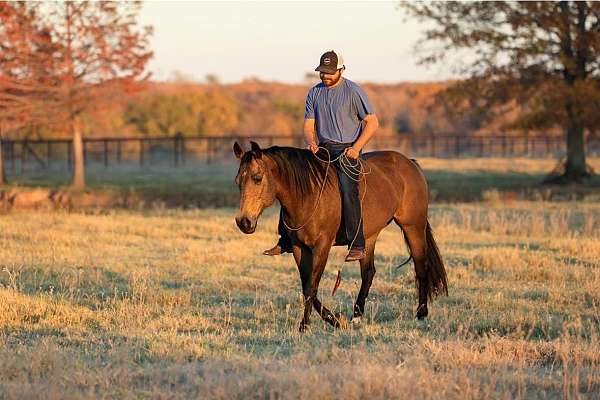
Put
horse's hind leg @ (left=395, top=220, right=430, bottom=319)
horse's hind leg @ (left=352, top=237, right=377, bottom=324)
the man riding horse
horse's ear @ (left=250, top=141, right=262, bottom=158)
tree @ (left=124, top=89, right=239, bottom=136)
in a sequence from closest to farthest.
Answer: horse's ear @ (left=250, top=141, right=262, bottom=158) → the man riding horse → horse's hind leg @ (left=352, top=237, right=377, bottom=324) → horse's hind leg @ (left=395, top=220, right=430, bottom=319) → tree @ (left=124, top=89, right=239, bottom=136)

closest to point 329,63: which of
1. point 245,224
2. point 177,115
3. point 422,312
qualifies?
point 245,224

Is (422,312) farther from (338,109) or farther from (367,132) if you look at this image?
(338,109)

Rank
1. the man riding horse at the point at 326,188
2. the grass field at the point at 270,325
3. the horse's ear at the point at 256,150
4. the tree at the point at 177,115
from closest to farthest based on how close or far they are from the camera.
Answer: the grass field at the point at 270,325
the horse's ear at the point at 256,150
the man riding horse at the point at 326,188
the tree at the point at 177,115

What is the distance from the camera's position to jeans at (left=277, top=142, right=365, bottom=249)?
9617 mm

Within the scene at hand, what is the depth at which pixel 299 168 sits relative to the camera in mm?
9273

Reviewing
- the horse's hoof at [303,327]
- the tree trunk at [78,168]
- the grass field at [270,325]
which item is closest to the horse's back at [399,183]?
the grass field at [270,325]

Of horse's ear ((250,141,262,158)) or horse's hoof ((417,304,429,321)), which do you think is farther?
horse's hoof ((417,304,429,321))

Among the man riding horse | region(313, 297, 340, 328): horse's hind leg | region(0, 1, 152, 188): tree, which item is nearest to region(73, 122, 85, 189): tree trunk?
region(0, 1, 152, 188): tree

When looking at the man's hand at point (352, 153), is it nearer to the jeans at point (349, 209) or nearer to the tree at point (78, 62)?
the jeans at point (349, 209)

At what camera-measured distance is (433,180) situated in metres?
38.2

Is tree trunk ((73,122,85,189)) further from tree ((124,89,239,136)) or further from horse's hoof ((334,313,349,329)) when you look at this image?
tree ((124,89,239,136))

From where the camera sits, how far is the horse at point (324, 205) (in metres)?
8.78

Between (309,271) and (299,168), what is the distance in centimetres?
104

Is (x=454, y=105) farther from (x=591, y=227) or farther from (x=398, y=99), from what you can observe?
(x=398, y=99)
